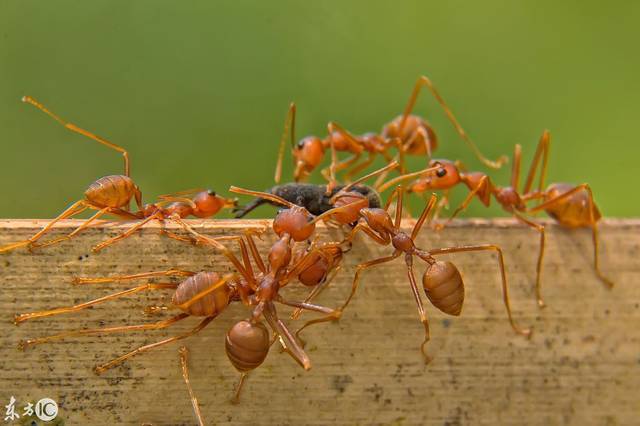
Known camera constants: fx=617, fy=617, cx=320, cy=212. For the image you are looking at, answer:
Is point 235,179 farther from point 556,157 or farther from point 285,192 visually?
point 556,157

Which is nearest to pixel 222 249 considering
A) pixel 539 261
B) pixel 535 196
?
pixel 539 261

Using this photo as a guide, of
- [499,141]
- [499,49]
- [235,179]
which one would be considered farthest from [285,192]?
[499,49]

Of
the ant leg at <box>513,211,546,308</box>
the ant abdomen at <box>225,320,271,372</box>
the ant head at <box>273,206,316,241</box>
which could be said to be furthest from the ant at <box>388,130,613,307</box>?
the ant abdomen at <box>225,320,271,372</box>

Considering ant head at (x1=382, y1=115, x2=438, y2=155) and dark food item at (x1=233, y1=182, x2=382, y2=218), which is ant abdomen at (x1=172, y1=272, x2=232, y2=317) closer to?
dark food item at (x1=233, y1=182, x2=382, y2=218)

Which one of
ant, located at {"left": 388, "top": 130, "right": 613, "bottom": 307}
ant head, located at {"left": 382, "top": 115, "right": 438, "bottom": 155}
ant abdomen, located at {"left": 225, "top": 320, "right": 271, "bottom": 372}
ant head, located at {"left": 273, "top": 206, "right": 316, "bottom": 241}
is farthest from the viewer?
ant head, located at {"left": 382, "top": 115, "right": 438, "bottom": 155}

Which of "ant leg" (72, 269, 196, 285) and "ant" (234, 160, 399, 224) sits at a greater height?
"ant" (234, 160, 399, 224)

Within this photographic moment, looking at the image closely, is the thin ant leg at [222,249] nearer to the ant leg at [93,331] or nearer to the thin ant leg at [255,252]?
the thin ant leg at [255,252]

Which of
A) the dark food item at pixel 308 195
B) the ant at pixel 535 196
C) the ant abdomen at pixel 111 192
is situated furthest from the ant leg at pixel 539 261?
the ant abdomen at pixel 111 192
